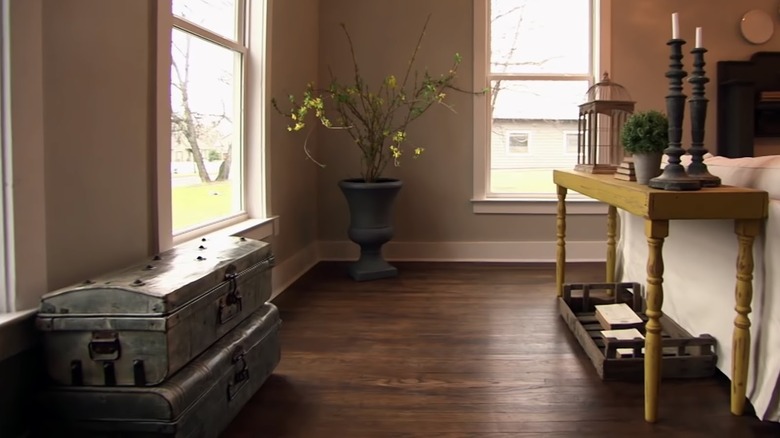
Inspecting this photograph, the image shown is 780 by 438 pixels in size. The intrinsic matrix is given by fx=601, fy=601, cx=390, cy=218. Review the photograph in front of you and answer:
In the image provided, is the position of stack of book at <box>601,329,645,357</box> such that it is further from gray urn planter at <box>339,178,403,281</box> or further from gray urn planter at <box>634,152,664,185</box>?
gray urn planter at <box>339,178,403,281</box>

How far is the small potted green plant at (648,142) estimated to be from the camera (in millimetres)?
2094

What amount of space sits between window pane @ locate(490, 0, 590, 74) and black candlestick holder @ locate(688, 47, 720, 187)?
9.74ft

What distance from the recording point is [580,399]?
2.14m

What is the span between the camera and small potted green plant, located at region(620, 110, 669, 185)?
2.09 meters

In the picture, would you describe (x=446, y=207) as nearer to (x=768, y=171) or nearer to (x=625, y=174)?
(x=625, y=174)

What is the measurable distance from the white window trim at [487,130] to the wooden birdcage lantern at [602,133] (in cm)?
148

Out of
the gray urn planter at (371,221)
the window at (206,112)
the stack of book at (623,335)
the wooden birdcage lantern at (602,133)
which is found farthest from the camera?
the gray urn planter at (371,221)

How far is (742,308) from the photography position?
1.92 metres

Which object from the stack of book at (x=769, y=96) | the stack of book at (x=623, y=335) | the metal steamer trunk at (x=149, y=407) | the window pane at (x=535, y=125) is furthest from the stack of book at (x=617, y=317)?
the stack of book at (x=769, y=96)

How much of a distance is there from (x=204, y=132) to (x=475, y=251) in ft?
8.62

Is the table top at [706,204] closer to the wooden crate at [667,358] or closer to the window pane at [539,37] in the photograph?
the wooden crate at [667,358]

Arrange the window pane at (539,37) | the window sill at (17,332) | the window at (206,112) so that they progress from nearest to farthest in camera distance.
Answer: the window sill at (17,332), the window at (206,112), the window pane at (539,37)

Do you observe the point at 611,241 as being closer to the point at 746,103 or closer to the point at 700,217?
the point at 700,217

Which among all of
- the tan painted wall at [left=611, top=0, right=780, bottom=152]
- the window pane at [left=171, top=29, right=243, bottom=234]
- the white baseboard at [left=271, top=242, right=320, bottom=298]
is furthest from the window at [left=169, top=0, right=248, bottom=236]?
the tan painted wall at [left=611, top=0, right=780, bottom=152]
